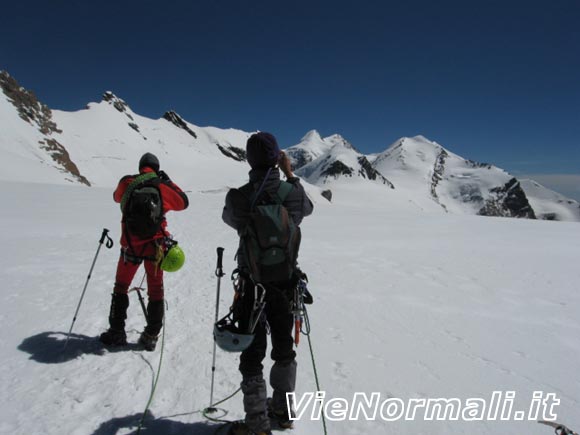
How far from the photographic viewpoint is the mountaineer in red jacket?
424cm

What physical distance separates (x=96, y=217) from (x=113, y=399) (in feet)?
45.0

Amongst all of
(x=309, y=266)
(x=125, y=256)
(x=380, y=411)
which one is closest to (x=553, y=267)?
(x=309, y=266)

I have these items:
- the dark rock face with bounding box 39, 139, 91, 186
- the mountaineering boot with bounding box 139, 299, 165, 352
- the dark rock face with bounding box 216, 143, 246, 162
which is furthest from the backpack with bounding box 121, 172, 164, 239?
the dark rock face with bounding box 216, 143, 246, 162

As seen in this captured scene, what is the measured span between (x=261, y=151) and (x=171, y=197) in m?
1.85

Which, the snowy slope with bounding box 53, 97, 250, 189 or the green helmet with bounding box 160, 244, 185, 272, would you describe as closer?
the green helmet with bounding box 160, 244, 185, 272

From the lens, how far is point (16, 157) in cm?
4206

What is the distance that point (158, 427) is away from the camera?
3.35 m

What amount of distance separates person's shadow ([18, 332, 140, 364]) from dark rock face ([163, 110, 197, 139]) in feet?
501

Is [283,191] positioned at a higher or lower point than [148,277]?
higher

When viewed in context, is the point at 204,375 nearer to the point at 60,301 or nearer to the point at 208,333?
the point at 208,333

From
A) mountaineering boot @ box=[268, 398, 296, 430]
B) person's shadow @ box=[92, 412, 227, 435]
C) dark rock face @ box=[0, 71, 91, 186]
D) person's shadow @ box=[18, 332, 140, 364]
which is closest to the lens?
person's shadow @ box=[92, 412, 227, 435]

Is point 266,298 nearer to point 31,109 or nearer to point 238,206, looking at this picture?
point 238,206

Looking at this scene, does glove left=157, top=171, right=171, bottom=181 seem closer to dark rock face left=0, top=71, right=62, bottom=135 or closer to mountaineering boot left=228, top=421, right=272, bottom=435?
mountaineering boot left=228, top=421, right=272, bottom=435

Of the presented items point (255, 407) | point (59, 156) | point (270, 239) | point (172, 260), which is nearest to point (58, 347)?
point (172, 260)
